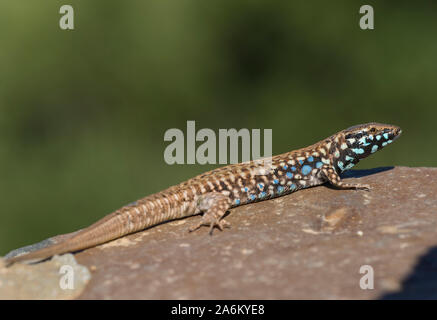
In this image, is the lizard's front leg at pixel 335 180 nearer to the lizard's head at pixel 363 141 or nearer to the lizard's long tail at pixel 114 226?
the lizard's head at pixel 363 141

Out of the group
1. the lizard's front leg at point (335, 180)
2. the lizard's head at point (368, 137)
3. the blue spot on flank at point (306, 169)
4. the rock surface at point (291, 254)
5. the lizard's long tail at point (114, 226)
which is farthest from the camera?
the lizard's head at point (368, 137)

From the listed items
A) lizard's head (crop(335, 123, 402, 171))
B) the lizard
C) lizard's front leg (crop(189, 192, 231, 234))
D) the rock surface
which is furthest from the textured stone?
lizard's head (crop(335, 123, 402, 171))

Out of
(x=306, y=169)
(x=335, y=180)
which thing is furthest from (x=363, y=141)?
(x=306, y=169)

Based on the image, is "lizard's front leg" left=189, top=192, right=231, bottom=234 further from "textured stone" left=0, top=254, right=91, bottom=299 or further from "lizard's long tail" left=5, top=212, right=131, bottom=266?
"textured stone" left=0, top=254, right=91, bottom=299

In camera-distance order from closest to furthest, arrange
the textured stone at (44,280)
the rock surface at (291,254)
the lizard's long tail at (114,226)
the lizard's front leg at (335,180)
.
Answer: the rock surface at (291,254) → the textured stone at (44,280) → the lizard's long tail at (114,226) → the lizard's front leg at (335,180)

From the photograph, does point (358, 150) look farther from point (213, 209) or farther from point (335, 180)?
point (213, 209)

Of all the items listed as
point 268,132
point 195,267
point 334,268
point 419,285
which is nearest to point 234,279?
A: point 195,267

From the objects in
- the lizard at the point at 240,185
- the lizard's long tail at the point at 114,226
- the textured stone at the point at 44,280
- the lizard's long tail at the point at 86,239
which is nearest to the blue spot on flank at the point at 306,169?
the lizard at the point at 240,185
